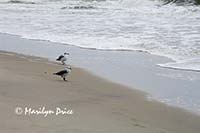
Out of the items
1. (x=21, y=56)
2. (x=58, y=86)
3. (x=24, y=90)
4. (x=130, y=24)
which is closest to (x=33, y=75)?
(x=58, y=86)

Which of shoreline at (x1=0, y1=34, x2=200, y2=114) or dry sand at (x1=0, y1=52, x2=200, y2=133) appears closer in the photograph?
dry sand at (x1=0, y1=52, x2=200, y2=133)

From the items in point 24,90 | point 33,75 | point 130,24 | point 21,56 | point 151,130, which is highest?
point 130,24

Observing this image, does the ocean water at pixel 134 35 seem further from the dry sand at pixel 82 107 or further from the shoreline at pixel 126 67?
the dry sand at pixel 82 107

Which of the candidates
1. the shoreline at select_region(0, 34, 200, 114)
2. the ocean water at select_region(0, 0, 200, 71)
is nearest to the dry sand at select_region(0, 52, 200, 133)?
the shoreline at select_region(0, 34, 200, 114)

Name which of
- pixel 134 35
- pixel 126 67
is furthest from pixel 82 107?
pixel 134 35

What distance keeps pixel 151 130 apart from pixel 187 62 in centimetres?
493

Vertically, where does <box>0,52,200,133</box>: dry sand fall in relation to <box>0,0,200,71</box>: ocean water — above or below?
below

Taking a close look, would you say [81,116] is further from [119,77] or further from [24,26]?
[24,26]

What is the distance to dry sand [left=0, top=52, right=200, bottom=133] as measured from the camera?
15.3 ft

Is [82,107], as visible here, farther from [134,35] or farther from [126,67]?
[134,35]

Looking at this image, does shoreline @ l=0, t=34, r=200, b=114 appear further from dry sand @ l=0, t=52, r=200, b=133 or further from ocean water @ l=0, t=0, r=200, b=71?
ocean water @ l=0, t=0, r=200, b=71

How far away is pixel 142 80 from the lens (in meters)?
8.28

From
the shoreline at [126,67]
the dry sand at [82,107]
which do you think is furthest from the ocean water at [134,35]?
the dry sand at [82,107]

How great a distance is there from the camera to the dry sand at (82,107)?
4.65 meters
